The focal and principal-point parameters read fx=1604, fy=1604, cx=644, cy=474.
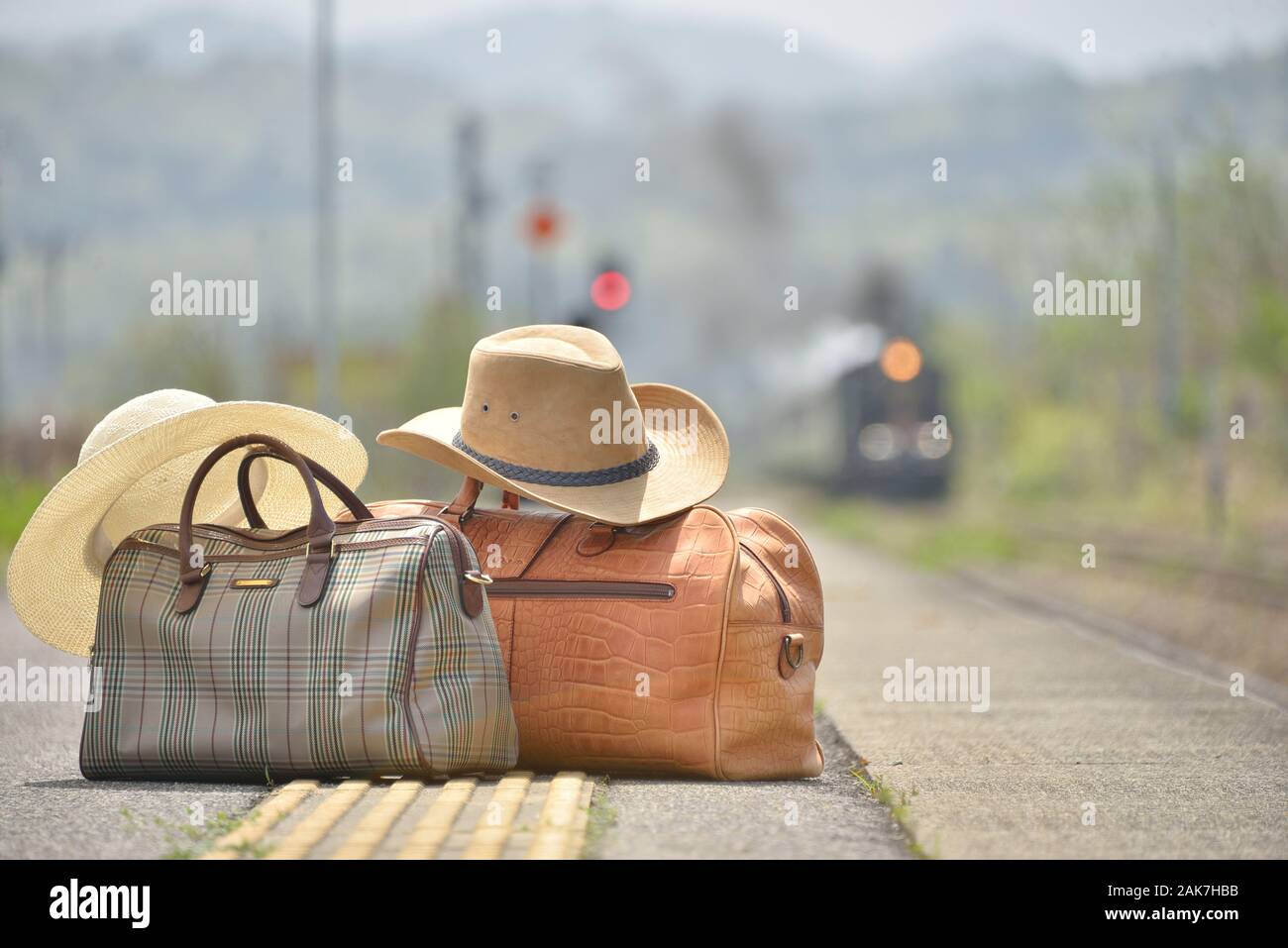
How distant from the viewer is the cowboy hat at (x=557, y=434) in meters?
4.50

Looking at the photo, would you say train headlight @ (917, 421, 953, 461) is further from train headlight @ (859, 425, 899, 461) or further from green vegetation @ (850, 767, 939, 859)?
green vegetation @ (850, 767, 939, 859)

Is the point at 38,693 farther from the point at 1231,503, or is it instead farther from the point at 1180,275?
the point at 1180,275

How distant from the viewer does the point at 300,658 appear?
3977 millimetres

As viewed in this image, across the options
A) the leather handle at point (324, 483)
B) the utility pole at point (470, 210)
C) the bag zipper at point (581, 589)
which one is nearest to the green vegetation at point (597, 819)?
the bag zipper at point (581, 589)

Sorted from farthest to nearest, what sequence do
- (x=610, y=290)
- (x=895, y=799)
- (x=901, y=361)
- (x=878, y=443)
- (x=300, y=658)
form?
(x=901, y=361) → (x=878, y=443) → (x=610, y=290) → (x=895, y=799) → (x=300, y=658)

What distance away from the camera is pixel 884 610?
11.4 metres

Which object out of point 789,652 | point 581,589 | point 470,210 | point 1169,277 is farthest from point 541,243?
point 789,652

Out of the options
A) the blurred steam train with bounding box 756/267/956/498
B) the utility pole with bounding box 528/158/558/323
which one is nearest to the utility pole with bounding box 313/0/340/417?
the utility pole with bounding box 528/158/558/323

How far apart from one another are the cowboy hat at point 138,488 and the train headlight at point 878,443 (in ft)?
89.3

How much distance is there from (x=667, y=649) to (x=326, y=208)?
15.9 m

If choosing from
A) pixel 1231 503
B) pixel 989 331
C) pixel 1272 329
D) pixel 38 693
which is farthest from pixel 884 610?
pixel 989 331

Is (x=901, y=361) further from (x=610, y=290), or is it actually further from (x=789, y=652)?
(x=789, y=652)
